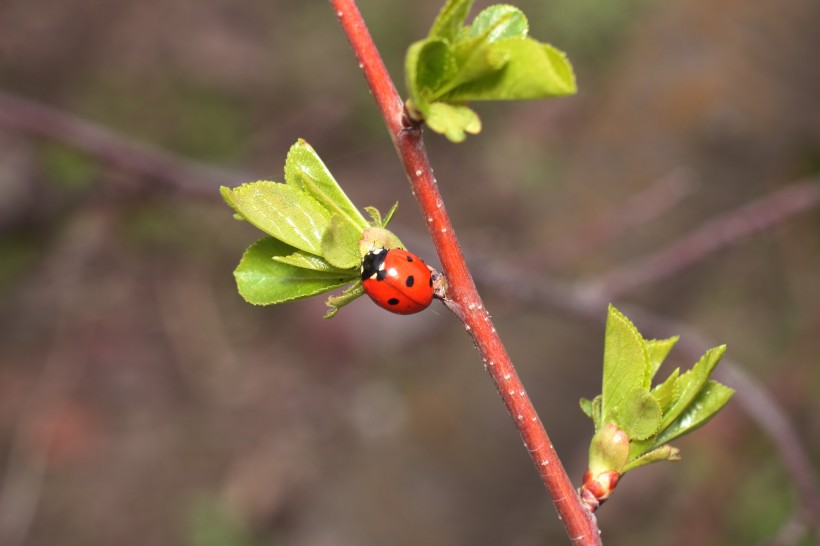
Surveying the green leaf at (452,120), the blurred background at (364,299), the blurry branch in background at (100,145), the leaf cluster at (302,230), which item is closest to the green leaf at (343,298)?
the leaf cluster at (302,230)

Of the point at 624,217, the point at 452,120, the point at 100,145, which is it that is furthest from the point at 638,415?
the point at 100,145

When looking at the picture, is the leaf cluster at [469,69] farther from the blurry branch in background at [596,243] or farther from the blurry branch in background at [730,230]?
the blurry branch in background at [730,230]

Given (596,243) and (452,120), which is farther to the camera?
(596,243)

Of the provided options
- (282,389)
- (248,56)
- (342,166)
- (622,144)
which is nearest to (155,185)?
(622,144)

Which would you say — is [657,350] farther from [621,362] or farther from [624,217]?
[624,217]

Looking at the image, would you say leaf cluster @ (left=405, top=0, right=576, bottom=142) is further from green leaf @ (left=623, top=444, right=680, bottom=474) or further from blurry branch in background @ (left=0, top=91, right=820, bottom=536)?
blurry branch in background @ (left=0, top=91, right=820, bottom=536)

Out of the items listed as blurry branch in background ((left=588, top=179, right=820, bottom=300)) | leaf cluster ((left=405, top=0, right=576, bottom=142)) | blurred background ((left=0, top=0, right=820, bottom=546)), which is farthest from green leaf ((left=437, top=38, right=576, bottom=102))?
blurry branch in background ((left=588, top=179, right=820, bottom=300))

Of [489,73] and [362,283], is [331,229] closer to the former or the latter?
[362,283]
